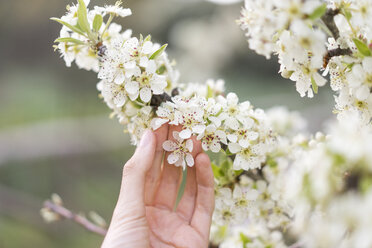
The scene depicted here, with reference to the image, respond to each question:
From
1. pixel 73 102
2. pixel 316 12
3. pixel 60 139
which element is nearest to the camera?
pixel 316 12

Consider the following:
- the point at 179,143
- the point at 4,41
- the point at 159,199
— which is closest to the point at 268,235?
the point at 159,199

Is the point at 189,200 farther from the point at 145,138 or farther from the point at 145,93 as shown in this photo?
the point at 145,93

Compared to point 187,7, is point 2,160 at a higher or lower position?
lower

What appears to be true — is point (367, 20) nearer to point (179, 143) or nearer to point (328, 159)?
point (328, 159)

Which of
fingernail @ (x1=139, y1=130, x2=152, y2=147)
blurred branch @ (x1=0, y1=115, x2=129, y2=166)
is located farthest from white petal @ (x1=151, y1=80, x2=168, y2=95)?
blurred branch @ (x1=0, y1=115, x2=129, y2=166)

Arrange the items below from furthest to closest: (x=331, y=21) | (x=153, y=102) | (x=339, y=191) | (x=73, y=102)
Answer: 1. (x=73, y=102)
2. (x=153, y=102)
3. (x=331, y=21)
4. (x=339, y=191)

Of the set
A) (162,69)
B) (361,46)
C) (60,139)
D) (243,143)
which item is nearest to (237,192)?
(243,143)
